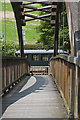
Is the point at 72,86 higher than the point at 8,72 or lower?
higher

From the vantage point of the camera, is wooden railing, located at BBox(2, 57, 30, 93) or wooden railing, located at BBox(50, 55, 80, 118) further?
wooden railing, located at BBox(2, 57, 30, 93)

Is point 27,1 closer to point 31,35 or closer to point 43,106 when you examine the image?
point 43,106

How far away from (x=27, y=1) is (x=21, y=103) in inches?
399

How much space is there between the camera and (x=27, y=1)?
577 inches

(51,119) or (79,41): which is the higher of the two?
(79,41)

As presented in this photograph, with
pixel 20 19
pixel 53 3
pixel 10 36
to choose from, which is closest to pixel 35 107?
pixel 53 3

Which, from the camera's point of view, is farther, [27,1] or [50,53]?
[50,53]

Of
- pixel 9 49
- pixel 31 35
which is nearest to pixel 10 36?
pixel 31 35

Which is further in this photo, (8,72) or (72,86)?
(8,72)

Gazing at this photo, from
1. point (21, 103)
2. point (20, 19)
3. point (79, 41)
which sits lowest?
point (21, 103)

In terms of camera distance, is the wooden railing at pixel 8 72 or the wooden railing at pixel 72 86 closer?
the wooden railing at pixel 72 86

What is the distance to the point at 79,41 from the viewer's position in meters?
5.13

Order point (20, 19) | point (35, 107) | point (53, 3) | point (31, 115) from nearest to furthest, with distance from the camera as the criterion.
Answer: point (31, 115), point (35, 107), point (53, 3), point (20, 19)

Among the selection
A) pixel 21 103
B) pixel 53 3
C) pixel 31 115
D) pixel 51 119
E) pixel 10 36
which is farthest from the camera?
pixel 10 36
